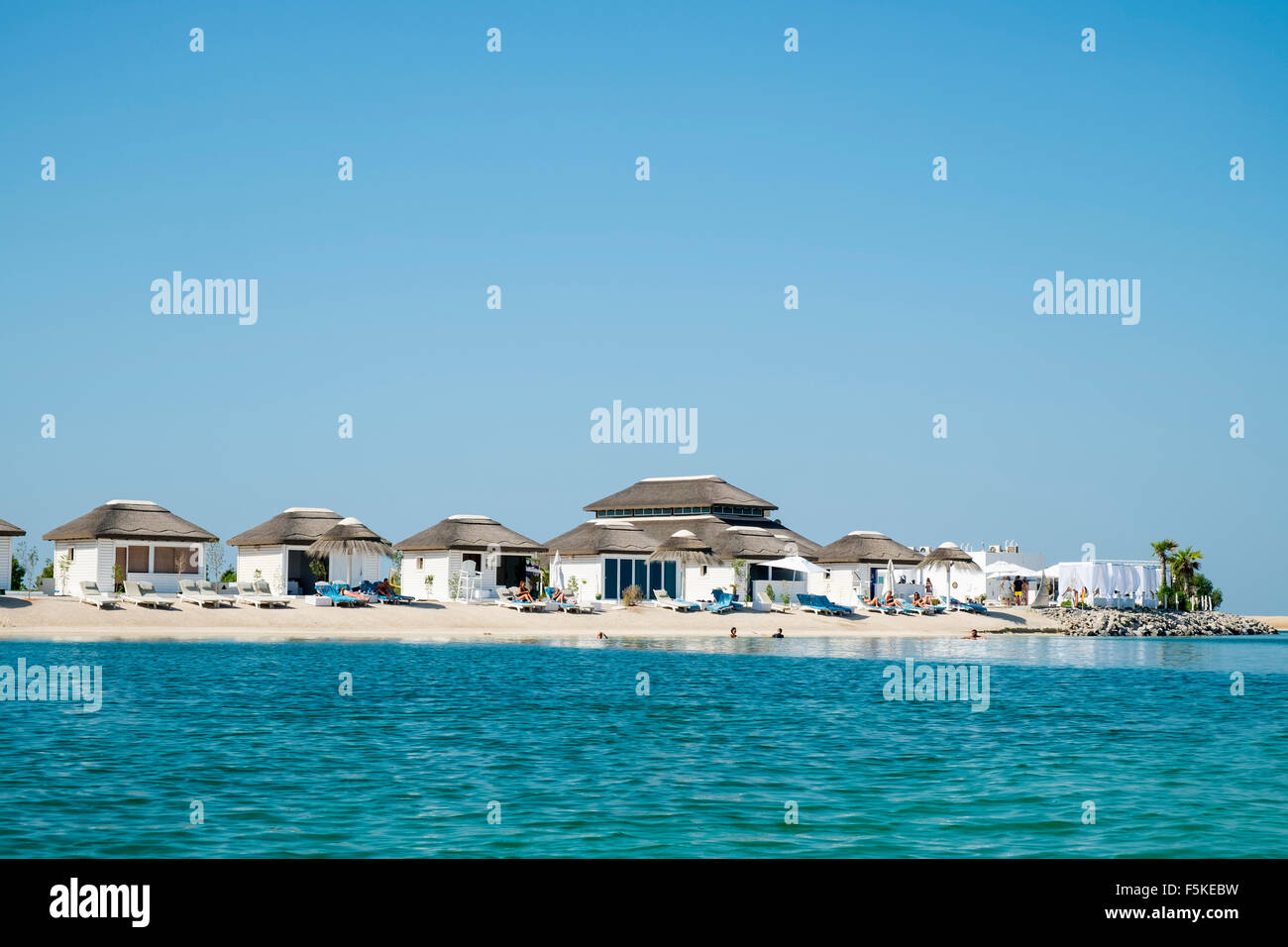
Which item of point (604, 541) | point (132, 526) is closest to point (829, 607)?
point (604, 541)

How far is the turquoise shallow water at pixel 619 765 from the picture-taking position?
10.5m

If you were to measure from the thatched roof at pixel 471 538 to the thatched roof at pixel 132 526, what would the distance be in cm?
797

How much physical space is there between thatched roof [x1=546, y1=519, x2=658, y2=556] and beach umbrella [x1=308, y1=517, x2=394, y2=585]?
30.4 ft

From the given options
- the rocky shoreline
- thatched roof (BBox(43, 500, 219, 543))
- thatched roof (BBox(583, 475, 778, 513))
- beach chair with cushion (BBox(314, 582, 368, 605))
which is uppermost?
thatched roof (BBox(583, 475, 778, 513))

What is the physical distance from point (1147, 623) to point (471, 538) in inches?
1293

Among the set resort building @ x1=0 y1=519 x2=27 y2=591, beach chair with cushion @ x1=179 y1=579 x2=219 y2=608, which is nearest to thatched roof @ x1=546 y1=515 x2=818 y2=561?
beach chair with cushion @ x1=179 y1=579 x2=219 y2=608

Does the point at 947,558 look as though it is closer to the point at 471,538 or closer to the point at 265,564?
the point at 471,538

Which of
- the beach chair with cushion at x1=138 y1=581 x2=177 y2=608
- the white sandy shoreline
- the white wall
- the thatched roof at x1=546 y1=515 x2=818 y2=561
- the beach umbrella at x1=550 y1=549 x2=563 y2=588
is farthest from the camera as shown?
the thatched roof at x1=546 y1=515 x2=818 y2=561

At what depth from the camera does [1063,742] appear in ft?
57.0

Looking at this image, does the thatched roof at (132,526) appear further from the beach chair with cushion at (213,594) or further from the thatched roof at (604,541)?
the thatched roof at (604,541)

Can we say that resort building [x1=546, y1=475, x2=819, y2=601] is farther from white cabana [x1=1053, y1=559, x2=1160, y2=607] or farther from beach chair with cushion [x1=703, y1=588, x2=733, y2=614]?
white cabana [x1=1053, y1=559, x2=1160, y2=607]

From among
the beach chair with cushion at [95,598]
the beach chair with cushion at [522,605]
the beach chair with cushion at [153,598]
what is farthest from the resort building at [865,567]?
the beach chair with cushion at [95,598]

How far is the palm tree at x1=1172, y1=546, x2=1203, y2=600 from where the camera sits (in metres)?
65.5
